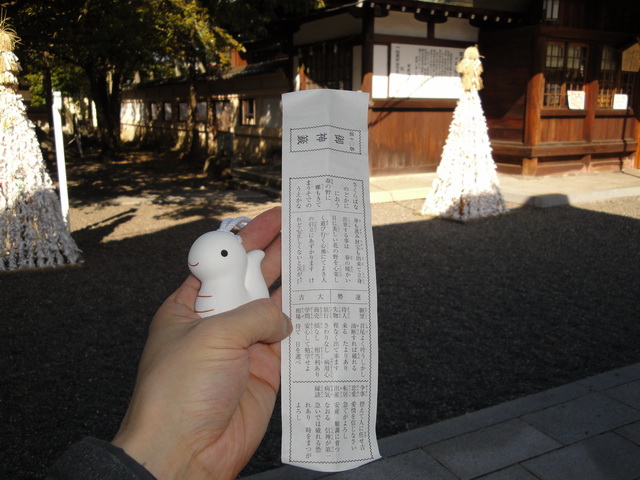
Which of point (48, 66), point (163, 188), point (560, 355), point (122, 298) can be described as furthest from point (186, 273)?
point (48, 66)

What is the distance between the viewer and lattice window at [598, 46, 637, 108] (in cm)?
1309

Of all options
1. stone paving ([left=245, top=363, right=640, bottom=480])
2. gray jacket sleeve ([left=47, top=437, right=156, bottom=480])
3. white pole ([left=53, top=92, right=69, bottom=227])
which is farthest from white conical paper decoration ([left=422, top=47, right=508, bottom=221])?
gray jacket sleeve ([left=47, top=437, right=156, bottom=480])

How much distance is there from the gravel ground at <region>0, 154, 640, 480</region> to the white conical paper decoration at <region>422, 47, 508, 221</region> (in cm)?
34

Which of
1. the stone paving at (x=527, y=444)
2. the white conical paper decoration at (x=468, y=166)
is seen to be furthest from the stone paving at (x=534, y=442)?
the white conical paper decoration at (x=468, y=166)

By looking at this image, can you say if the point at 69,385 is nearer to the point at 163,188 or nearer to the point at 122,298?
the point at 122,298

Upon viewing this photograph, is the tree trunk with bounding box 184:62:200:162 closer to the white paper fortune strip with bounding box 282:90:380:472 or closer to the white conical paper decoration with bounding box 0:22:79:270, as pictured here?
the white conical paper decoration with bounding box 0:22:79:270

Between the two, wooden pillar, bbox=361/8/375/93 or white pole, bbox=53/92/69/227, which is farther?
wooden pillar, bbox=361/8/375/93

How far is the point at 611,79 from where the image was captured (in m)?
13.4

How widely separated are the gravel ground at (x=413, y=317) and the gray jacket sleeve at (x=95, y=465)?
1.92m

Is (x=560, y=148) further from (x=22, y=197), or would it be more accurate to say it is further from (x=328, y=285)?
(x=328, y=285)

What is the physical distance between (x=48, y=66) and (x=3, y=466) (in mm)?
16670

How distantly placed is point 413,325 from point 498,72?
9.97 meters

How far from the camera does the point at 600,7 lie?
492 inches

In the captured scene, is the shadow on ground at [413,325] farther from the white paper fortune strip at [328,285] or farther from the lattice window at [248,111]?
the lattice window at [248,111]
